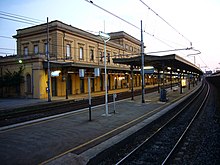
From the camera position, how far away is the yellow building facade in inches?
1042

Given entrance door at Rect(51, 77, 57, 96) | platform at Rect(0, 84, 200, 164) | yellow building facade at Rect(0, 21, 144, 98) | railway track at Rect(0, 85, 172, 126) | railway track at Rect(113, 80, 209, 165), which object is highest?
yellow building facade at Rect(0, 21, 144, 98)

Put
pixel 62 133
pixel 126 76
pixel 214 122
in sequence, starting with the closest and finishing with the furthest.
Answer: pixel 62 133, pixel 214 122, pixel 126 76

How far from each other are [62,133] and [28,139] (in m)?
1.40

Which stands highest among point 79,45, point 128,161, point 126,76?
point 79,45

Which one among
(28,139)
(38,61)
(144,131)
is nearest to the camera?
(28,139)

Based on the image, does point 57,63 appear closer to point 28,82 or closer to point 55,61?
point 55,61

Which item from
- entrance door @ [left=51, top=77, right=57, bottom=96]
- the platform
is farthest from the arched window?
the platform

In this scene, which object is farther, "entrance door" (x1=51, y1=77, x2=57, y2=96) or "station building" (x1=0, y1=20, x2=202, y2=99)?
"entrance door" (x1=51, y1=77, x2=57, y2=96)

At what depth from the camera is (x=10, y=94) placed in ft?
98.8

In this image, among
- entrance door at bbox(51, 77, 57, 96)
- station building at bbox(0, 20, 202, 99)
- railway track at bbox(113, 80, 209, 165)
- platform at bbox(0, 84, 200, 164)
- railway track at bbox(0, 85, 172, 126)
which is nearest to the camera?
platform at bbox(0, 84, 200, 164)

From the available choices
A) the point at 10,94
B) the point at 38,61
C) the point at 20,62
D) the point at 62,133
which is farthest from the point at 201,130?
the point at 10,94

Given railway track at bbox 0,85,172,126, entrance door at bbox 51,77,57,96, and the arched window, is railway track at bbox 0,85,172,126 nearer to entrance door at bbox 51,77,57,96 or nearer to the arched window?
the arched window

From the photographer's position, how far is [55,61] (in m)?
29.1

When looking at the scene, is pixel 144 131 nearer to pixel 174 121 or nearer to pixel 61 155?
pixel 174 121
